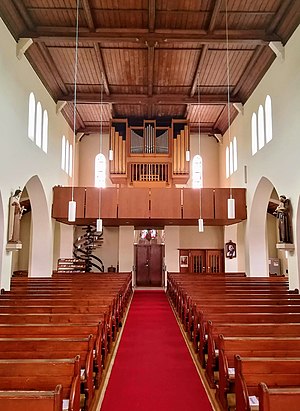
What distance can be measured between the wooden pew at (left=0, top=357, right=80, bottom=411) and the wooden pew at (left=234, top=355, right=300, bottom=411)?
4.33 feet

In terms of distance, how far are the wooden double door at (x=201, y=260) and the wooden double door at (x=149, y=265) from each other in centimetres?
145

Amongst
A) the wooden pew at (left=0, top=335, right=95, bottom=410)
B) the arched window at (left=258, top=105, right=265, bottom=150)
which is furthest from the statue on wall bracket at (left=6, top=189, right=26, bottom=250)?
the arched window at (left=258, top=105, right=265, bottom=150)

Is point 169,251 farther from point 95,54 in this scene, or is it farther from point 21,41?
point 21,41

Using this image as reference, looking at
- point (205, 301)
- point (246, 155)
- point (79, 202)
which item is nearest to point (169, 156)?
point (246, 155)

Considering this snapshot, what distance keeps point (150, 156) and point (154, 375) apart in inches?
451

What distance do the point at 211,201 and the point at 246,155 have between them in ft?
6.88

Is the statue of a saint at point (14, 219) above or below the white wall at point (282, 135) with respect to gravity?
below

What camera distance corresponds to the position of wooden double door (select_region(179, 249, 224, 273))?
17.4m

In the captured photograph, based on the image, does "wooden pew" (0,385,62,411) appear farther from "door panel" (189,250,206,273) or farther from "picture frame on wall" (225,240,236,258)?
"door panel" (189,250,206,273)

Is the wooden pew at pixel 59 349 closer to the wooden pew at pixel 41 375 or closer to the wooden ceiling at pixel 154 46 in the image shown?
the wooden pew at pixel 41 375

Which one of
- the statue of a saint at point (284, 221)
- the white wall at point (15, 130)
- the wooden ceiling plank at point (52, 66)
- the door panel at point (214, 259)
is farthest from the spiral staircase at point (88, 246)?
the statue of a saint at point (284, 221)

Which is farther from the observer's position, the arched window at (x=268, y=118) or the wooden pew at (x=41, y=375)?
the arched window at (x=268, y=118)

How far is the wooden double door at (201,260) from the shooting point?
1744 centimetres

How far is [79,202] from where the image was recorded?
13406 millimetres
